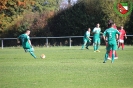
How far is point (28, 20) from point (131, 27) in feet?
A: 60.4

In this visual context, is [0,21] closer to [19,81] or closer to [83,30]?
[83,30]

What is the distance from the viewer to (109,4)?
5981 cm

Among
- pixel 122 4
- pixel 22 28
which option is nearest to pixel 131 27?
pixel 122 4

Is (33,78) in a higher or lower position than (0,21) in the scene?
lower

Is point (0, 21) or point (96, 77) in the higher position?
point (0, 21)

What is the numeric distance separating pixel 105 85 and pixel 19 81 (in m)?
2.71

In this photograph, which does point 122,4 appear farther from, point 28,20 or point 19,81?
point 19,81

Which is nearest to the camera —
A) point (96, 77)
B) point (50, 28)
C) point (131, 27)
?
point (96, 77)

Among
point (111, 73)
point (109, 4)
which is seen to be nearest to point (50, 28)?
point (109, 4)

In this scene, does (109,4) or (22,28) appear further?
(22,28)

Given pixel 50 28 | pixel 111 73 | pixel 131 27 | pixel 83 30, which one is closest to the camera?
pixel 111 73

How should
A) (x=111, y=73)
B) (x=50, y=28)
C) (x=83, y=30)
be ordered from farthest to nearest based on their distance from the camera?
(x=50, y=28) < (x=83, y=30) < (x=111, y=73)

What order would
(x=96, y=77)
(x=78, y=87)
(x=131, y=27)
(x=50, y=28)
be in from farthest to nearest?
1. (x=50, y=28)
2. (x=131, y=27)
3. (x=96, y=77)
4. (x=78, y=87)

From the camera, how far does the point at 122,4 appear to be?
2351 inches
